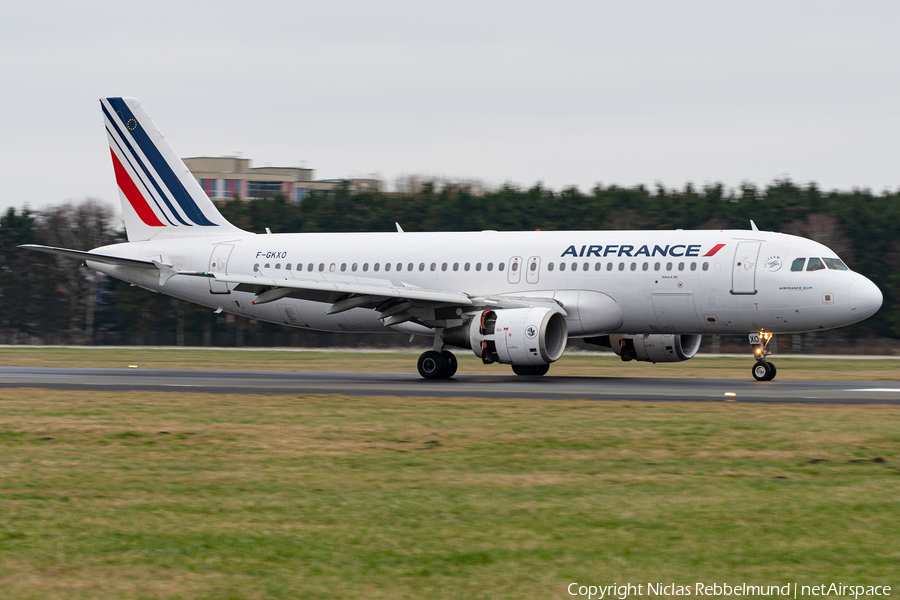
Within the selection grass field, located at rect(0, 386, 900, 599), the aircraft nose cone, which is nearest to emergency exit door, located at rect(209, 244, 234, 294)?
grass field, located at rect(0, 386, 900, 599)

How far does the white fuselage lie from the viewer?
28812 millimetres

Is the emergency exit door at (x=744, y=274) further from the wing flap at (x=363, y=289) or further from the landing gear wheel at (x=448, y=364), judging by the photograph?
the landing gear wheel at (x=448, y=364)

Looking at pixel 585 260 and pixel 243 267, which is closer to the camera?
pixel 585 260

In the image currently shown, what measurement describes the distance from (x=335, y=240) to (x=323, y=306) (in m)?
2.42

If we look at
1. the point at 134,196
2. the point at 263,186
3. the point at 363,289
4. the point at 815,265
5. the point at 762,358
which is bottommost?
the point at 762,358

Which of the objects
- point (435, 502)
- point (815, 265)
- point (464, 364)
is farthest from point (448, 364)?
point (435, 502)

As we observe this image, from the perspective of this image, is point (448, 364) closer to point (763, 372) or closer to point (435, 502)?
point (763, 372)

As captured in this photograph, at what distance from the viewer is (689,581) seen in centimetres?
789

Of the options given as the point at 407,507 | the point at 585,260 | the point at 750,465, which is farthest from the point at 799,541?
the point at 585,260

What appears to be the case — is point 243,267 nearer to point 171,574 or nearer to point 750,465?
point 750,465

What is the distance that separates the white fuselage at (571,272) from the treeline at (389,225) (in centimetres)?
3426

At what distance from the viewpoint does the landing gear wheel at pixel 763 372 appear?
2973 centimetres

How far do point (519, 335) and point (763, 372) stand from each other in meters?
7.13

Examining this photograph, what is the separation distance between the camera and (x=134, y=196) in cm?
3838
